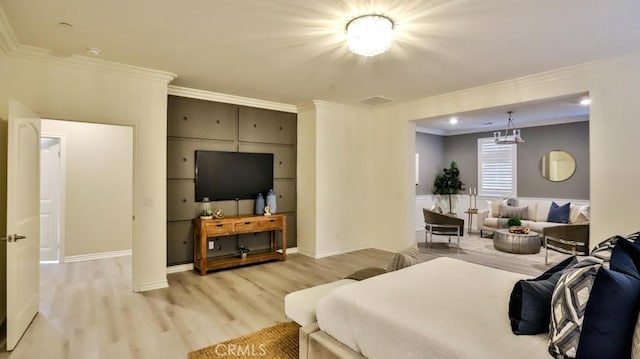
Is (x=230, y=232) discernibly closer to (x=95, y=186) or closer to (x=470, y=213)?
(x=95, y=186)

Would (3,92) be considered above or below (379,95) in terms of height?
below

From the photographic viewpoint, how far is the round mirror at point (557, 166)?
730 cm

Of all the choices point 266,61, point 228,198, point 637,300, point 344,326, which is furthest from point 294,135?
point 637,300

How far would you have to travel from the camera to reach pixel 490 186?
8.52 meters

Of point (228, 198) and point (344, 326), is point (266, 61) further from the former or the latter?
point (344, 326)

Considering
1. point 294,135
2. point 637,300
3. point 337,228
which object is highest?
point 294,135

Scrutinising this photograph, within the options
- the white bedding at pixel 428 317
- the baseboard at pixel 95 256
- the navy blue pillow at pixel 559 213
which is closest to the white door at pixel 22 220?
the baseboard at pixel 95 256

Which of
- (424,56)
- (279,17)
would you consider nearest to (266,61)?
(279,17)

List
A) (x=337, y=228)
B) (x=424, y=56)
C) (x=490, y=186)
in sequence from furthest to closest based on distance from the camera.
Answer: (x=490, y=186) → (x=337, y=228) → (x=424, y=56)

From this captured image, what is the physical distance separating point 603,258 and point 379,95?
382 cm

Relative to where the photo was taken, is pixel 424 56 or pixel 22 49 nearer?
pixel 22 49

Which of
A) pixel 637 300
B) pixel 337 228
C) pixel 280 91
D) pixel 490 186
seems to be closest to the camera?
pixel 637 300

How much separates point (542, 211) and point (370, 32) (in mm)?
6662

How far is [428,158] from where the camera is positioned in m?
9.09
